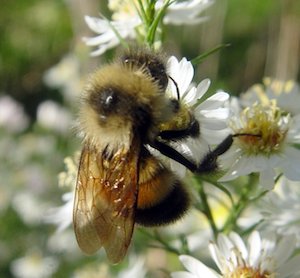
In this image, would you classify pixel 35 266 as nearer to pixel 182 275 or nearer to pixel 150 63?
pixel 182 275

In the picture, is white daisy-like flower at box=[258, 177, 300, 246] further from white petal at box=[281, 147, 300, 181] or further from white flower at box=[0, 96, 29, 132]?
white flower at box=[0, 96, 29, 132]

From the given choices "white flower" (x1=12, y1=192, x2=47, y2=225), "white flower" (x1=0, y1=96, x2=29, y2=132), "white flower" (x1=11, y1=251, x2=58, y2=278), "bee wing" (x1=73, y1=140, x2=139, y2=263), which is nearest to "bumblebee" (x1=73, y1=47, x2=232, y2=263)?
"bee wing" (x1=73, y1=140, x2=139, y2=263)

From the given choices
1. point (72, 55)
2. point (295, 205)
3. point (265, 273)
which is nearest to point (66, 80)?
point (72, 55)

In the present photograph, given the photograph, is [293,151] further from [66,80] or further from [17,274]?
[66,80]

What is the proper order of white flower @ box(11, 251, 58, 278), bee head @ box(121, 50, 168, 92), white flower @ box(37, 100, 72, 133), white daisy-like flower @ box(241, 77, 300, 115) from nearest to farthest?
bee head @ box(121, 50, 168, 92) → white daisy-like flower @ box(241, 77, 300, 115) → white flower @ box(11, 251, 58, 278) → white flower @ box(37, 100, 72, 133)

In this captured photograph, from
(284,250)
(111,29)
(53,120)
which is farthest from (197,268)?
(53,120)
